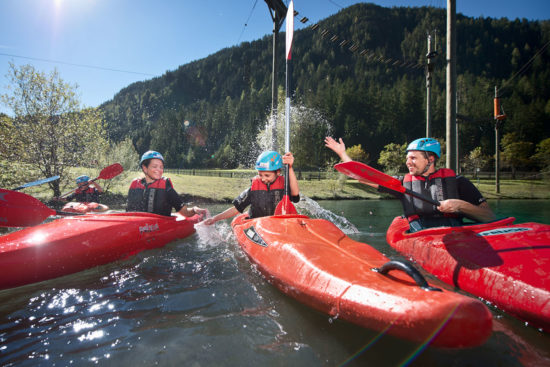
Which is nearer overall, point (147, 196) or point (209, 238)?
point (147, 196)

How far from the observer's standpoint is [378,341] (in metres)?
1.99

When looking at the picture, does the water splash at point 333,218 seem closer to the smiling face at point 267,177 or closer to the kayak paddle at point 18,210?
the smiling face at point 267,177

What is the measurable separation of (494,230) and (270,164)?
129 inches

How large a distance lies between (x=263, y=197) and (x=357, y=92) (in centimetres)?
6771

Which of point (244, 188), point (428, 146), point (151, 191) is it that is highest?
point (428, 146)

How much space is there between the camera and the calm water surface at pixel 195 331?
185 centimetres

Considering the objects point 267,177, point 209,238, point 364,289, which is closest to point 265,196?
point 267,177

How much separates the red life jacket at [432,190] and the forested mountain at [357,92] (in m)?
8.37

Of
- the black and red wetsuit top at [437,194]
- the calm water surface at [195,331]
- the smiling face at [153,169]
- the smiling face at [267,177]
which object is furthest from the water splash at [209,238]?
the black and red wetsuit top at [437,194]

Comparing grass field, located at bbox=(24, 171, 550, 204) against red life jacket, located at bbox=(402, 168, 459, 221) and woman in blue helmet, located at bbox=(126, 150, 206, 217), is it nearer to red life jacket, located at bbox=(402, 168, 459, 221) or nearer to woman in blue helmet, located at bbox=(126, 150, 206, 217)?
woman in blue helmet, located at bbox=(126, 150, 206, 217)

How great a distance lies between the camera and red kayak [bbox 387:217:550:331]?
7.06 feet

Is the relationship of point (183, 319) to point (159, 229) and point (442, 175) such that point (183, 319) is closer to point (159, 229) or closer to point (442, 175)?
point (159, 229)

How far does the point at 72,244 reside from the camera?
137 inches

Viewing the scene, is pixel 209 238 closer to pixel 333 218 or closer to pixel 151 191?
pixel 151 191
